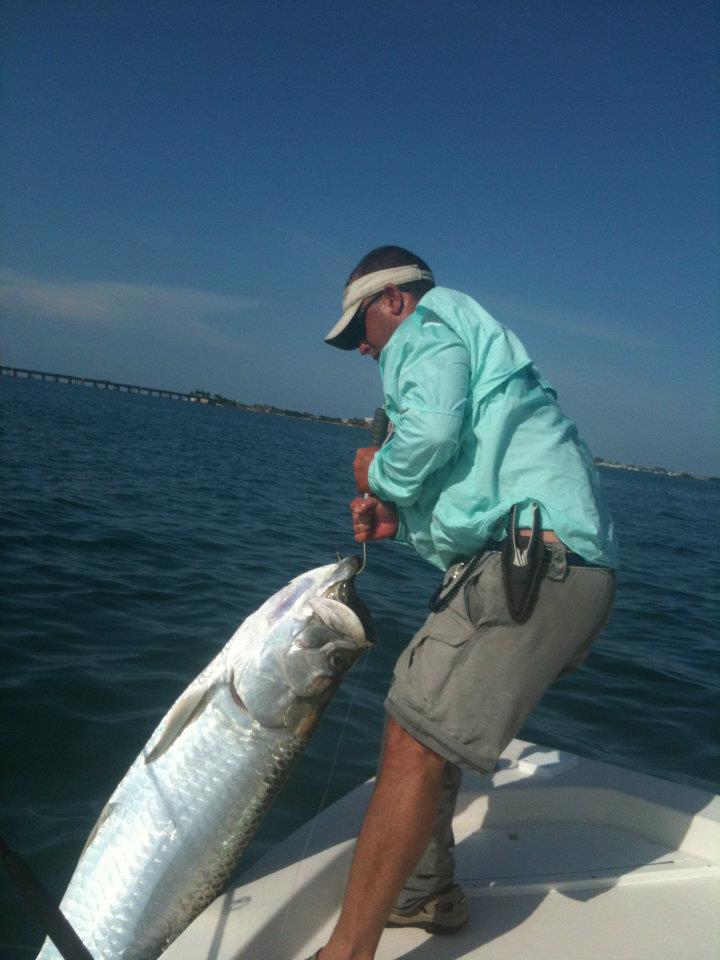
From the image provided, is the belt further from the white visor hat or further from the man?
the white visor hat

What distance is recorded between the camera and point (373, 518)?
122 inches

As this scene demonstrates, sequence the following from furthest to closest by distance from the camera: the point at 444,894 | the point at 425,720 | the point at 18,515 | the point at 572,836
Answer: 1. the point at 18,515
2. the point at 572,836
3. the point at 444,894
4. the point at 425,720

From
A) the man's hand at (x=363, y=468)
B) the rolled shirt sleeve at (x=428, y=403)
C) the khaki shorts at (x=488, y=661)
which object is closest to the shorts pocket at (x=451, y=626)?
the khaki shorts at (x=488, y=661)

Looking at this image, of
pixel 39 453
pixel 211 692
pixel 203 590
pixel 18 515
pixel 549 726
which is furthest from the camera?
pixel 39 453

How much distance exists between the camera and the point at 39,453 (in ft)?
68.9

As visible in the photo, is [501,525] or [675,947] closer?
[501,525]

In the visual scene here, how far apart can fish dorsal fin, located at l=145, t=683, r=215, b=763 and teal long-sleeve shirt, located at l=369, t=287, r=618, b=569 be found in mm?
1005

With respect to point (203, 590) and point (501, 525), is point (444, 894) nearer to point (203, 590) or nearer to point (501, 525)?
point (501, 525)

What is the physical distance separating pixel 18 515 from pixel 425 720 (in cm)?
1072

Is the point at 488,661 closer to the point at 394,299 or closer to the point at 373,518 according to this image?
the point at 373,518

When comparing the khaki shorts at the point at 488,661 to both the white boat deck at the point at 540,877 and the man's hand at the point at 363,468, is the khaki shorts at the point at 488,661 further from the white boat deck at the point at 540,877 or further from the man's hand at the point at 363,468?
the white boat deck at the point at 540,877

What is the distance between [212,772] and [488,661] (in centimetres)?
102

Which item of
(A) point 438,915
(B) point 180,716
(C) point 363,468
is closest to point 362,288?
(C) point 363,468

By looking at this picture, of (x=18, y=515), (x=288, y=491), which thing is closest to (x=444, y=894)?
(x=18, y=515)
